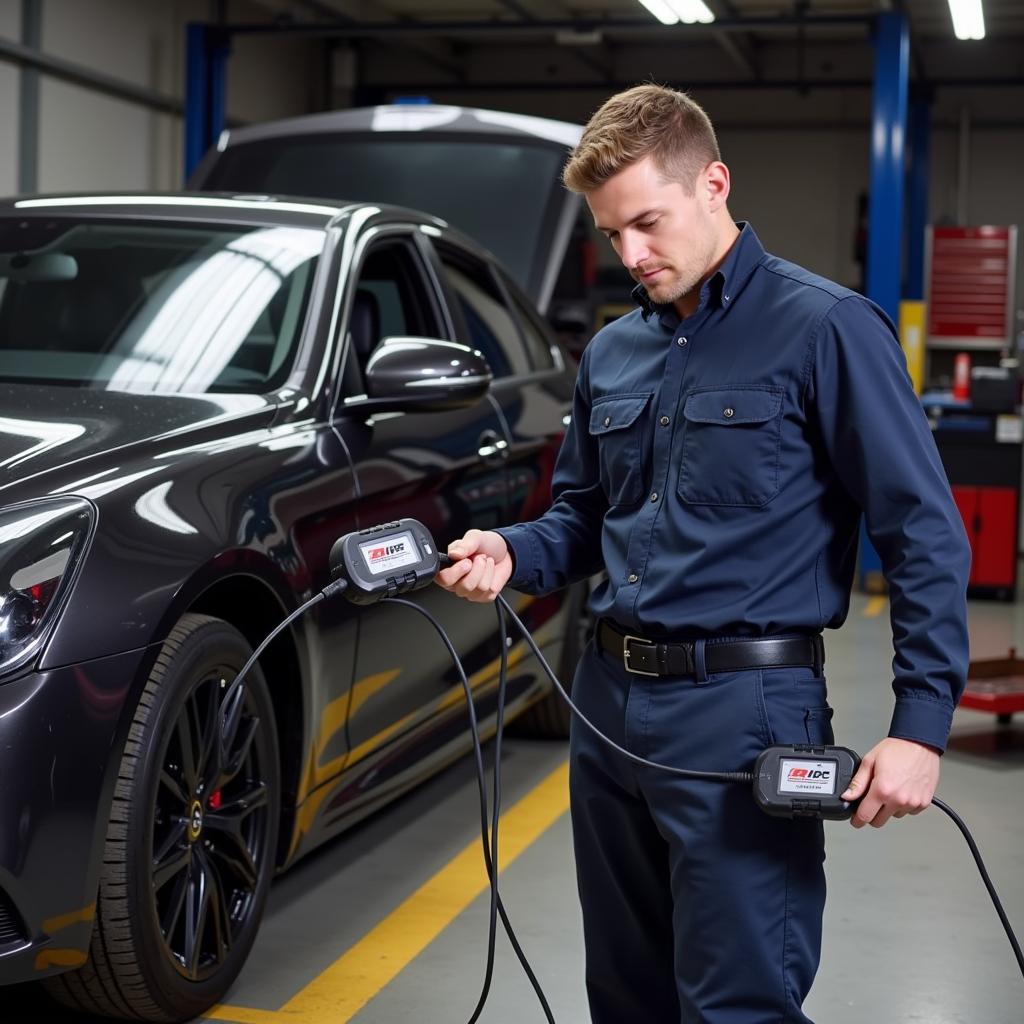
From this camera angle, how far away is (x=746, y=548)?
195cm

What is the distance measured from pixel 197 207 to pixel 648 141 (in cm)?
203

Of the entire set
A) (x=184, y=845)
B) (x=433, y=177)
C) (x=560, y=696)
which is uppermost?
(x=433, y=177)

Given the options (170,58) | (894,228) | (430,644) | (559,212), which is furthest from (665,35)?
(430,644)

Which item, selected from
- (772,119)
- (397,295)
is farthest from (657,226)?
(772,119)

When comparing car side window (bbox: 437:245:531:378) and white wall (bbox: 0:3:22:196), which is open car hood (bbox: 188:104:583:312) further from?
white wall (bbox: 0:3:22:196)

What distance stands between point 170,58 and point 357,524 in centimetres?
964

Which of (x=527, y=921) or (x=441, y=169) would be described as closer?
(x=527, y=921)

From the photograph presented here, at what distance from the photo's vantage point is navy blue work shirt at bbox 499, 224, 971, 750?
1.85 m

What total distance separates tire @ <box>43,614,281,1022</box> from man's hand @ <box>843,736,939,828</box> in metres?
1.16

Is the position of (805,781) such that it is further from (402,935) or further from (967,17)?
(967,17)

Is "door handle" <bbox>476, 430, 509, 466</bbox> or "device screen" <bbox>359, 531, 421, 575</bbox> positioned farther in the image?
"door handle" <bbox>476, 430, 509, 466</bbox>

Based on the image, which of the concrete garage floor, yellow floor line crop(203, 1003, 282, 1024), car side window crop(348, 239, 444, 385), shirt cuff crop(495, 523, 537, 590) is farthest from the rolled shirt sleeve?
car side window crop(348, 239, 444, 385)

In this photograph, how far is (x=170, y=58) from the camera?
1193 centimetres

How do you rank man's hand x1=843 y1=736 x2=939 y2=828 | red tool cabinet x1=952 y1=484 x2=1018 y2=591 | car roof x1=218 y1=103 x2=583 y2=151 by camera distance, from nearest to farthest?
man's hand x1=843 y1=736 x2=939 y2=828 → car roof x1=218 y1=103 x2=583 y2=151 → red tool cabinet x1=952 y1=484 x2=1018 y2=591
